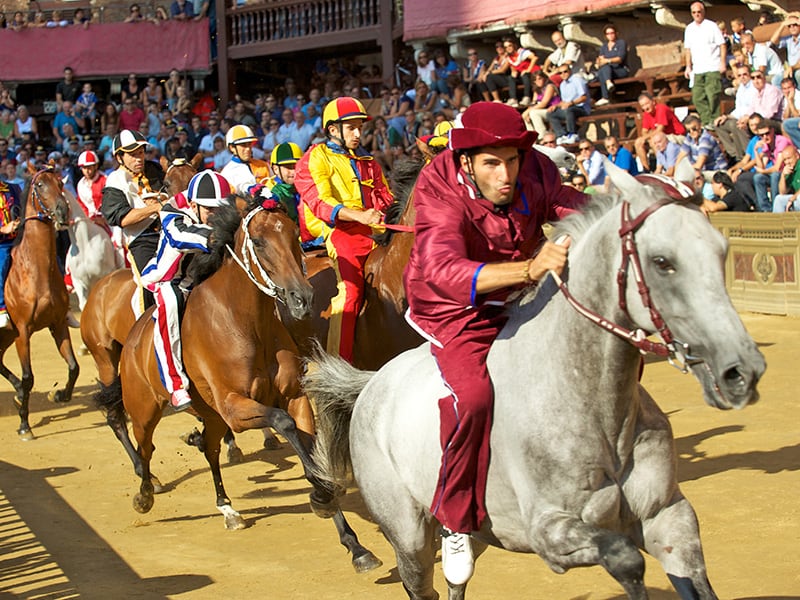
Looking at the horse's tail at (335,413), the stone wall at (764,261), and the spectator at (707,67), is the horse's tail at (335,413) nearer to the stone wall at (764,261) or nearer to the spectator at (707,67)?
the stone wall at (764,261)

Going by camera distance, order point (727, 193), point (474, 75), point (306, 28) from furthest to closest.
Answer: point (306, 28)
point (474, 75)
point (727, 193)

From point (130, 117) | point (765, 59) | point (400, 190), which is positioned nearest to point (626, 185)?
point (400, 190)

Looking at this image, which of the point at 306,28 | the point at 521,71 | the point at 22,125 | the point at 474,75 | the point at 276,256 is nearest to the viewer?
the point at 276,256

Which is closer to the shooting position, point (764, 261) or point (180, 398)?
point (180, 398)

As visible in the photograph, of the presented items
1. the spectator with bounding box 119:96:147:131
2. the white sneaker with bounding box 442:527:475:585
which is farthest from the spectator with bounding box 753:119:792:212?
the spectator with bounding box 119:96:147:131

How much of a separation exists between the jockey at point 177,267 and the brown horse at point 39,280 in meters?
4.39

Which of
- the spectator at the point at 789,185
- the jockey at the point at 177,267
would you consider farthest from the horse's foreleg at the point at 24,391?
the spectator at the point at 789,185

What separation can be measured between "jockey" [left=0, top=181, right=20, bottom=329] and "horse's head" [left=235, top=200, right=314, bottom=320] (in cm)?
606

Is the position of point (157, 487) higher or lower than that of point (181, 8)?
lower

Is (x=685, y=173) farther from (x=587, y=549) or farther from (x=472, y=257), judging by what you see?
(x=587, y=549)

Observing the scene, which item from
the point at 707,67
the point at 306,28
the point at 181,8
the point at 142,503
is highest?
the point at 181,8

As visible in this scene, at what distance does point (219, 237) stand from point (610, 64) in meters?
14.2

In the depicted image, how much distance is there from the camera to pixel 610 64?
68.2 feet

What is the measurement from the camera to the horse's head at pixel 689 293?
3.69m
